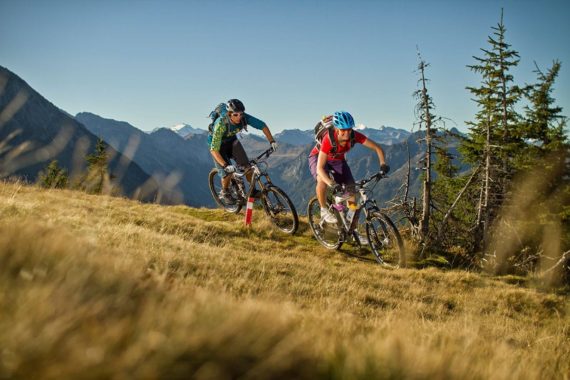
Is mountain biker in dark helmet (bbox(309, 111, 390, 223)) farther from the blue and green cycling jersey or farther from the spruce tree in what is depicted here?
the spruce tree

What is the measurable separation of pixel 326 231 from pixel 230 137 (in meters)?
4.14

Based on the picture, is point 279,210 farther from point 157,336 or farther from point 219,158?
point 157,336

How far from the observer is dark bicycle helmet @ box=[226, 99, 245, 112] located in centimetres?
1098

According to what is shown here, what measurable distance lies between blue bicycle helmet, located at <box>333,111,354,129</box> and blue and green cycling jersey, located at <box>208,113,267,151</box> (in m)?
3.00

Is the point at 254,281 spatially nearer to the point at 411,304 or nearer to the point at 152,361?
the point at 411,304

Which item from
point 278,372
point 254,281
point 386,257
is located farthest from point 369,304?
point 278,372

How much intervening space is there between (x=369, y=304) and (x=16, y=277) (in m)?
5.24

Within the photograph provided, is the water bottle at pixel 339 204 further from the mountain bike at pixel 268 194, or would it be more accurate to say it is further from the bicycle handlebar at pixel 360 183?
the mountain bike at pixel 268 194

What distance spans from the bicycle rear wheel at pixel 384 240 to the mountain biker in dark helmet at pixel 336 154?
775 millimetres

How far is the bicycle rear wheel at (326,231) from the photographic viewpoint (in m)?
10.0

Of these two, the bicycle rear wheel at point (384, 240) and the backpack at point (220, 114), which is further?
the backpack at point (220, 114)

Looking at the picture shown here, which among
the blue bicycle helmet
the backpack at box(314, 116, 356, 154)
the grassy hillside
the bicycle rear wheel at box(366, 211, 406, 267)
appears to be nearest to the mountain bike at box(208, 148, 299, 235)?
the backpack at box(314, 116, 356, 154)

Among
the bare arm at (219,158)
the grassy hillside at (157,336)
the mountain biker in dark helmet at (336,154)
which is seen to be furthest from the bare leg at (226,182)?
the grassy hillside at (157,336)

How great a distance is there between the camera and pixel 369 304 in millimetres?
6320
